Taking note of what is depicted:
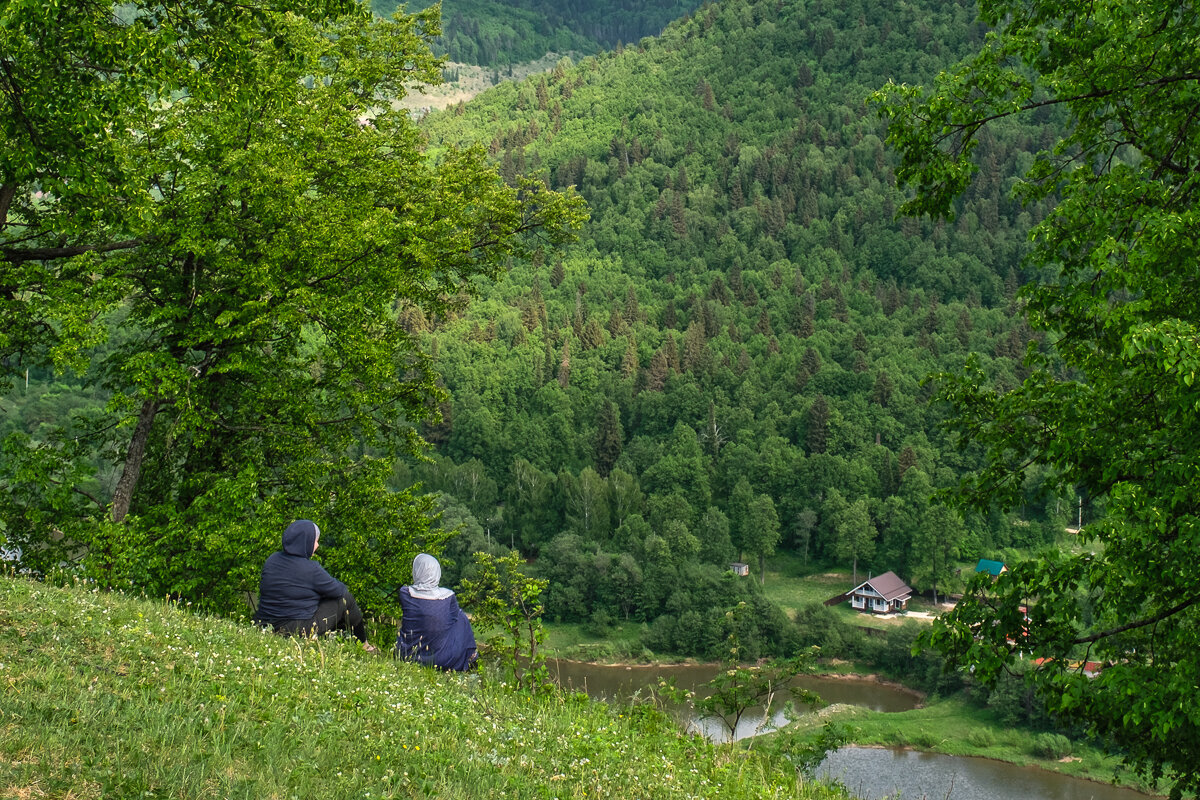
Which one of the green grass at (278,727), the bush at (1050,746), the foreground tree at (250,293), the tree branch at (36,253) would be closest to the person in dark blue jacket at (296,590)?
the green grass at (278,727)

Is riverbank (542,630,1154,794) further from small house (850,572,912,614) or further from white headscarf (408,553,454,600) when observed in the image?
white headscarf (408,553,454,600)

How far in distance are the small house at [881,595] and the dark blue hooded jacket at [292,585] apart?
298 feet

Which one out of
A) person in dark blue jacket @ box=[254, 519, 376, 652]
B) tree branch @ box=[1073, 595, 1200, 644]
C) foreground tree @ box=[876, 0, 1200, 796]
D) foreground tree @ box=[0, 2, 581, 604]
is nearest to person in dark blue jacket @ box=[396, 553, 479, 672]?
person in dark blue jacket @ box=[254, 519, 376, 652]

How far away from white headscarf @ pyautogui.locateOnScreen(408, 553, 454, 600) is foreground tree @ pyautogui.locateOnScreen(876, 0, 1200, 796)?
487cm

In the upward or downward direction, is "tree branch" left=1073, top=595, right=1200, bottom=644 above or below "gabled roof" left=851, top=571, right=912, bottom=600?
above

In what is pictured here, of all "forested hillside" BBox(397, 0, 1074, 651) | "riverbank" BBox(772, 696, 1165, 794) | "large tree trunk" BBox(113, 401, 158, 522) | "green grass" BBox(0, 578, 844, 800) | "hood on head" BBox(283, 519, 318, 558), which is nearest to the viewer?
"green grass" BBox(0, 578, 844, 800)

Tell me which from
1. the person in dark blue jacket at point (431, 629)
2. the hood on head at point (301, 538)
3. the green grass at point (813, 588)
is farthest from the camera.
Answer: the green grass at point (813, 588)

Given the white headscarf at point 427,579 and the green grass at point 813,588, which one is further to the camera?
the green grass at point 813,588

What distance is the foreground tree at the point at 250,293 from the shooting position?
1168cm

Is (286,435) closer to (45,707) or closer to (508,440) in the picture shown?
(45,707)

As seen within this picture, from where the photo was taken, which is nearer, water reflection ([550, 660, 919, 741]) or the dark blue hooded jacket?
the dark blue hooded jacket

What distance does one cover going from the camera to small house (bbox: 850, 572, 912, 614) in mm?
91938

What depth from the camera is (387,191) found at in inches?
624

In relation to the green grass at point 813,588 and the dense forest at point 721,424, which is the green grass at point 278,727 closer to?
the dense forest at point 721,424
